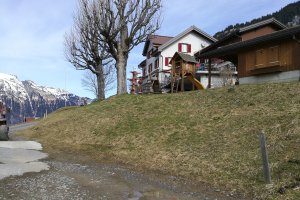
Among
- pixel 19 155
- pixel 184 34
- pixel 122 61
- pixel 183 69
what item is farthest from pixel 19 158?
pixel 184 34

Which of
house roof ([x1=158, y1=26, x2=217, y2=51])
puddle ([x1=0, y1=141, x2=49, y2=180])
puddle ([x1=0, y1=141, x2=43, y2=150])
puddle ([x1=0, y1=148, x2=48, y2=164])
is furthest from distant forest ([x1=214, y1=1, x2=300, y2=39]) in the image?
puddle ([x1=0, y1=148, x2=48, y2=164])

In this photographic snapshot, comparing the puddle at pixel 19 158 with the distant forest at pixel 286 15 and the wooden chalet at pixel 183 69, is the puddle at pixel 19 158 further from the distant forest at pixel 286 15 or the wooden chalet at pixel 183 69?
the distant forest at pixel 286 15

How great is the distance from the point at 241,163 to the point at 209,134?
351 centimetres

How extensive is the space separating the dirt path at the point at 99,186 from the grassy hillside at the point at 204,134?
962 mm

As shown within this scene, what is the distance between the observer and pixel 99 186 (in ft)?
34.6

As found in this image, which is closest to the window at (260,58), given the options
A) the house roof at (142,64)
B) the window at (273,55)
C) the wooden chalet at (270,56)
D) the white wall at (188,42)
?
the wooden chalet at (270,56)

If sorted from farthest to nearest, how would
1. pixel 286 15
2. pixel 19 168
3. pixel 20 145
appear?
pixel 286 15
pixel 20 145
pixel 19 168

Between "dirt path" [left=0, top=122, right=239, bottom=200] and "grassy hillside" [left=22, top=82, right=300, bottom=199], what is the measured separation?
0.96 meters

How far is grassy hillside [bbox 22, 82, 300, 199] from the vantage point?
37.2ft

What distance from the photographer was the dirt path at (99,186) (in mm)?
9570

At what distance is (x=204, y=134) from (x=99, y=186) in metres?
6.26

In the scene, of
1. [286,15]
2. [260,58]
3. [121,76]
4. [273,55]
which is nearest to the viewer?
[273,55]

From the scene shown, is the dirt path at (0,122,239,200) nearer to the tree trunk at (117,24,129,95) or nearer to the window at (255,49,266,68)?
the window at (255,49,266,68)

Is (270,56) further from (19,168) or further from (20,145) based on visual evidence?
(19,168)
